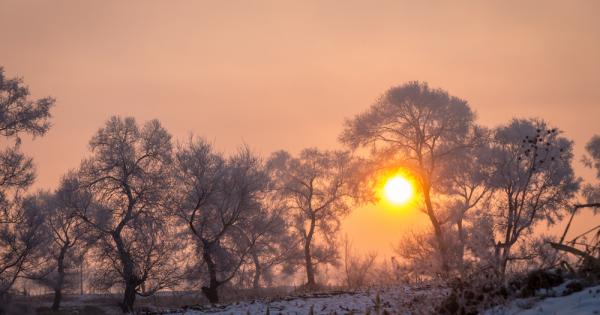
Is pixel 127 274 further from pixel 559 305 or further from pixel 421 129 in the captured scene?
pixel 559 305

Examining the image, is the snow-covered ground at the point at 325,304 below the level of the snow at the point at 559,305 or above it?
below

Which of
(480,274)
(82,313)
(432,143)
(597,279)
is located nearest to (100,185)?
(82,313)

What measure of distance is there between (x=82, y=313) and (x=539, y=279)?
86.8 ft

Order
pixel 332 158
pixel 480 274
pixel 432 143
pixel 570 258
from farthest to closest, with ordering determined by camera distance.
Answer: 1. pixel 332 158
2. pixel 432 143
3. pixel 480 274
4. pixel 570 258

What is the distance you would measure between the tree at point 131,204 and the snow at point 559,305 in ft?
60.3

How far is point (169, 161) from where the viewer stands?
79.9ft

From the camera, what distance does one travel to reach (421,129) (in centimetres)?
2659

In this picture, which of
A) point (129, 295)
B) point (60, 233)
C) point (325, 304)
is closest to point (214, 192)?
point (129, 295)

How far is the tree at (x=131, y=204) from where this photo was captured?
912 inches

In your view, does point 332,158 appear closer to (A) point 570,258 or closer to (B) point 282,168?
(B) point 282,168

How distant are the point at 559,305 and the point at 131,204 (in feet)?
65.8

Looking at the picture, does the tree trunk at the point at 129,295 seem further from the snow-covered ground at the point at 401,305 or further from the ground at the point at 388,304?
the snow-covered ground at the point at 401,305

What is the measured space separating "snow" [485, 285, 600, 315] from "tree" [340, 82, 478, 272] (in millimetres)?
18596

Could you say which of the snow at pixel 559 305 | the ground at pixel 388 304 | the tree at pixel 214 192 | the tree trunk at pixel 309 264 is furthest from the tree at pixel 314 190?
the snow at pixel 559 305
